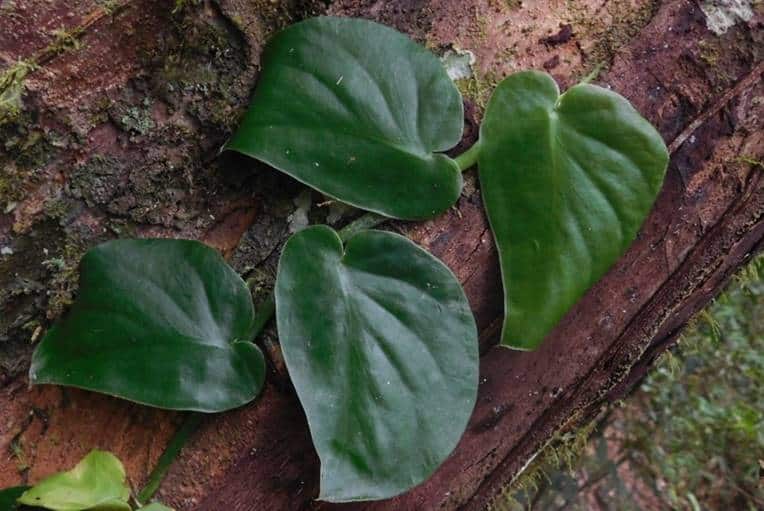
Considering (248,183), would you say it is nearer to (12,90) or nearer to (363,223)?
(363,223)

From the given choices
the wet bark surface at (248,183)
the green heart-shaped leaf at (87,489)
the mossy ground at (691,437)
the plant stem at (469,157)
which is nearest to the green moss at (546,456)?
the wet bark surface at (248,183)

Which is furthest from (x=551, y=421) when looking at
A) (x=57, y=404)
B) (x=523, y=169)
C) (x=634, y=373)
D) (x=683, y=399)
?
(x=683, y=399)

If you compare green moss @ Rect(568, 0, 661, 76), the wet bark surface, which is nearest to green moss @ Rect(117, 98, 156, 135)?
the wet bark surface

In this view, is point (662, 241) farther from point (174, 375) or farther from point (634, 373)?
point (174, 375)

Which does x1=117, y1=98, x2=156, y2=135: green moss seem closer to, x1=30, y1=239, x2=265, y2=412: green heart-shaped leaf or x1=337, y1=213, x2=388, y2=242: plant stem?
x1=30, y1=239, x2=265, y2=412: green heart-shaped leaf

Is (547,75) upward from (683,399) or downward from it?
upward

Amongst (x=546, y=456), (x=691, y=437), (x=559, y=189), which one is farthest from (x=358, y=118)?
(x=691, y=437)

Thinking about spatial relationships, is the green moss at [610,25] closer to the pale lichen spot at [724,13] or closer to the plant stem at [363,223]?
the pale lichen spot at [724,13]
